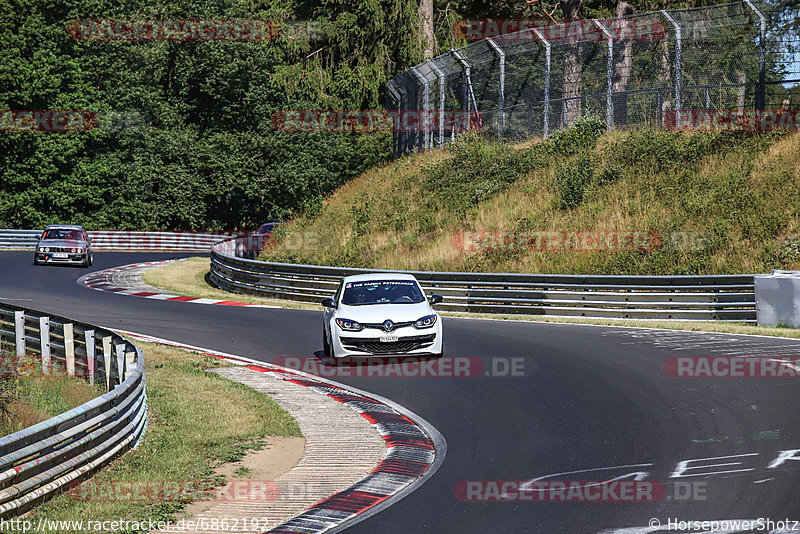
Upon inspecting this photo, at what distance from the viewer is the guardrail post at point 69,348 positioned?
14.0m

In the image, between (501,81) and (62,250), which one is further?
(62,250)

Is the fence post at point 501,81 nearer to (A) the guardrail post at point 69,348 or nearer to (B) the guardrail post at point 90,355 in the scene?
(A) the guardrail post at point 69,348

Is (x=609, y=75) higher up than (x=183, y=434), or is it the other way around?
(x=609, y=75)

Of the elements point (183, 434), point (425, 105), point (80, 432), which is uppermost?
point (425, 105)

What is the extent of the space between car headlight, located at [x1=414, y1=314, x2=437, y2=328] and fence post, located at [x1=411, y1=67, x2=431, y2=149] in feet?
73.2

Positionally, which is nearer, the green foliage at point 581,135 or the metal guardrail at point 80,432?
the metal guardrail at point 80,432

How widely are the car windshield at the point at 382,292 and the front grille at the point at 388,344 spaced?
3.43ft

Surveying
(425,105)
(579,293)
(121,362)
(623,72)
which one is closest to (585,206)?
(623,72)

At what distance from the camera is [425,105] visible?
37.9 meters

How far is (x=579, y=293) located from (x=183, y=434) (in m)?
13.7

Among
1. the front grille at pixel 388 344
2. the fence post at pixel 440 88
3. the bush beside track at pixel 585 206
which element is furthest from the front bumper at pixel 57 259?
the front grille at pixel 388 344

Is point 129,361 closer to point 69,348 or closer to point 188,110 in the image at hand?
point 69,348

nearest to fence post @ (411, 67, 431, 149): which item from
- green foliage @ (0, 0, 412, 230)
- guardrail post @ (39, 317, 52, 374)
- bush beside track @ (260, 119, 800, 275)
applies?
bush beside track @ (260, 119, 800, 275)

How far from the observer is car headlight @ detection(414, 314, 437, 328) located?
50.2ft
